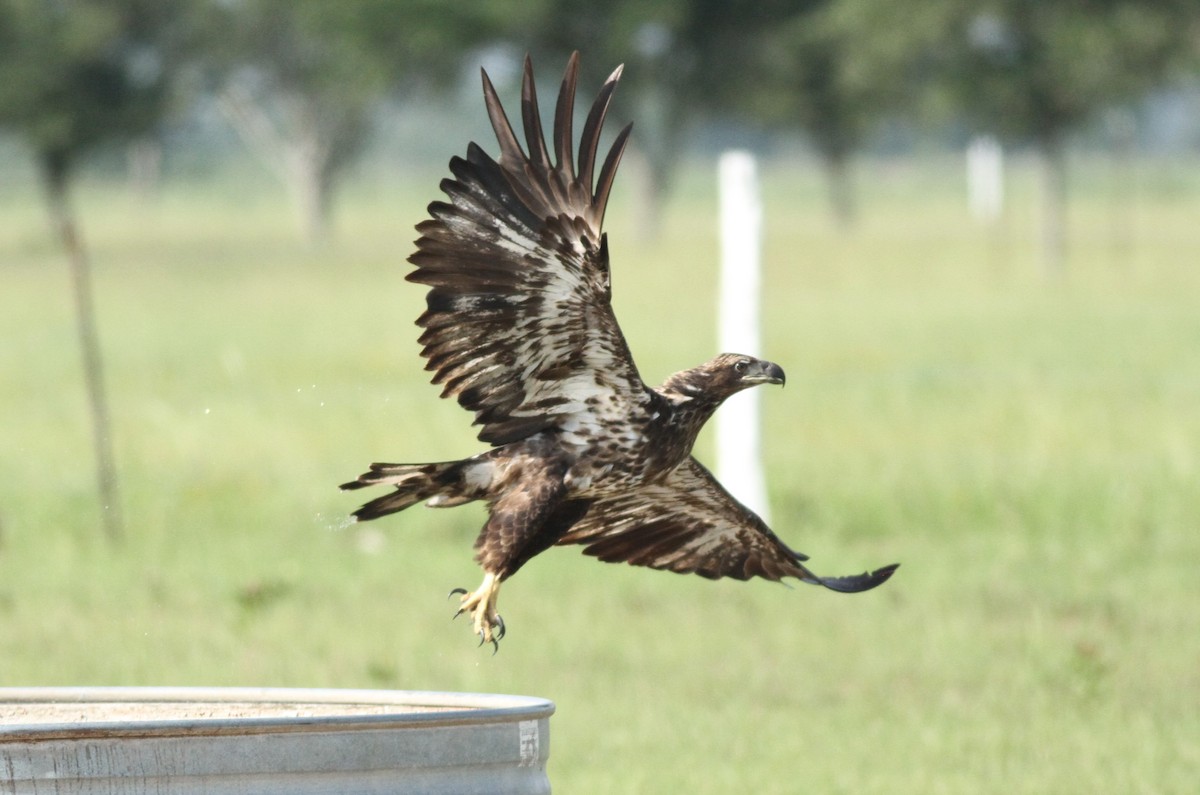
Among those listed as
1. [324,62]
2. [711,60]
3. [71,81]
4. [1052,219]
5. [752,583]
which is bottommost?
[752,583]

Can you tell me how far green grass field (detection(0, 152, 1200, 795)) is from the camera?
24.6 feet

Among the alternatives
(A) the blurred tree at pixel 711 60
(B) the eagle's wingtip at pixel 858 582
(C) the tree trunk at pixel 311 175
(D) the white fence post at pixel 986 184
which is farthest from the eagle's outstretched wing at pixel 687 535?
(C) the tree trunk at pixel 311 175

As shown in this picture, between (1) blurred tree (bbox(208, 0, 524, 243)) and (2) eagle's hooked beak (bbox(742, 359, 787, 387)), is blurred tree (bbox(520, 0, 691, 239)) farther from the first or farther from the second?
(2) eagle's hooked beak (bbox(742, 359, 787, 387))

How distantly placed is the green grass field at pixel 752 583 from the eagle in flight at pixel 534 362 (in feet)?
5.42

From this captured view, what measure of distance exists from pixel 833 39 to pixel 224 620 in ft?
136

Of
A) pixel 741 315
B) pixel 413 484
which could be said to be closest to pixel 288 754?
pixel 413 484

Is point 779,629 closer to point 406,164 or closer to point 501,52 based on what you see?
point 501,52

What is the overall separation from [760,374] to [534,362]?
2.21 ft

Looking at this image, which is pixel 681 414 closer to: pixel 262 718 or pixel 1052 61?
pixel 262 718

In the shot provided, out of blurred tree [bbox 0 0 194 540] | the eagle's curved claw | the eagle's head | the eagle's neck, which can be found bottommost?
the eagle's curved claw

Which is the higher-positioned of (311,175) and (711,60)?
(711,60)

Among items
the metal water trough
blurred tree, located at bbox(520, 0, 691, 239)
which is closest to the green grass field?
the metal water trough

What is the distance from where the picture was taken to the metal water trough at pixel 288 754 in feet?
12.6

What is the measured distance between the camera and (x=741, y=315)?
1131 centimetres
